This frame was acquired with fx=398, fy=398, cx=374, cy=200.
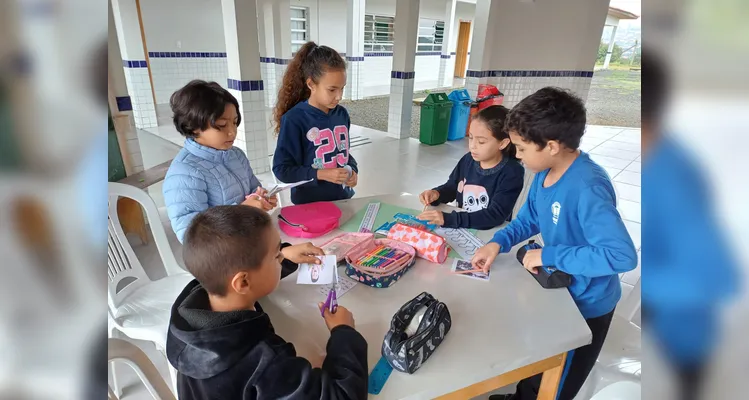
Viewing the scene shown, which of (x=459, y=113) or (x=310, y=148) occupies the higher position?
(x=310, y=148)

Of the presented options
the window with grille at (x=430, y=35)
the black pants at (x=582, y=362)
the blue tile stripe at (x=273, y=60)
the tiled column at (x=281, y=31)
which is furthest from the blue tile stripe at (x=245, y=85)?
the window with grille at (x=430, y=35)

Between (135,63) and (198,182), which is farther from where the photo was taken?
(135,63)

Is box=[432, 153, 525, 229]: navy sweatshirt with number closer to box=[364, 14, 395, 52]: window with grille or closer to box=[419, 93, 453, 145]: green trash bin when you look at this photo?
box=[419, 93, 453, 145]: green trash bin

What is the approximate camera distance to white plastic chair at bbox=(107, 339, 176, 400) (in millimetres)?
1163

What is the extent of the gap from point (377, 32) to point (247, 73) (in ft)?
23.6

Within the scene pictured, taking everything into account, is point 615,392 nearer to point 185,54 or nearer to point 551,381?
point 551,381

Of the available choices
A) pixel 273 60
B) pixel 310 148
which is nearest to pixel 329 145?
pixel 310 148

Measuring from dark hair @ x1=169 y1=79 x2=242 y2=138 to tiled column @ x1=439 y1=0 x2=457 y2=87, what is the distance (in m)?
11.6

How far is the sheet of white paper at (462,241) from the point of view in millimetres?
1419

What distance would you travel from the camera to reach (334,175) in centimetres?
176

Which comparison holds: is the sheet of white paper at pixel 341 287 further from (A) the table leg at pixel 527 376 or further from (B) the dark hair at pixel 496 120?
(B) the dark hair at pixel 496 120

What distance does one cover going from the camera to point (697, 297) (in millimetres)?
191

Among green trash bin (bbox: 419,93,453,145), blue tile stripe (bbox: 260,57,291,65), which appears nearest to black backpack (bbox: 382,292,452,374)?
green trash bin (bbox: 419,93,453,145)

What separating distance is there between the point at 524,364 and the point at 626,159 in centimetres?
534
